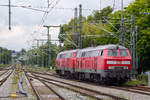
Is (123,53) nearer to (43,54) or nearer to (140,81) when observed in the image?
(140,81)

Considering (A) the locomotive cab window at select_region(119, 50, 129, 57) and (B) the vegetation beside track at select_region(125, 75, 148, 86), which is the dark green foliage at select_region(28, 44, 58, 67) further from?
(A) the locomotive cab window at select_region(119, 50, 129, 57)

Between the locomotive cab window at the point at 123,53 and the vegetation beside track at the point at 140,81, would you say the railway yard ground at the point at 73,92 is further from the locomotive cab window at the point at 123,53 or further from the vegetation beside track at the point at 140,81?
the locomotive cab window at the point at 123,53

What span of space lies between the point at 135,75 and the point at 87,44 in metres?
46.8

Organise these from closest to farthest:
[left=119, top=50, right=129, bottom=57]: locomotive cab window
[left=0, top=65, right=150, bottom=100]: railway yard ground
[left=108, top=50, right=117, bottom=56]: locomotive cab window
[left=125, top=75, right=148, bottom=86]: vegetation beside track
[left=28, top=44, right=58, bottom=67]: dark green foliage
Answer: [left=0, top=65, right=150, bottom=100]: railway yard ground, [left=108, top=50, right=117, bottom=56]: locomotive cab window, [left=119, top=50, right=129, bottom=57]: locomotive cab window, [left=125, top=75, right=148, bottom=86]: vegetation beside track, [left=28, top=44, right=58, bottom=67]: dark green foliage

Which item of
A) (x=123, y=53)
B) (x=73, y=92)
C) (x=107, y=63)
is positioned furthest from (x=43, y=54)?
(x=73, y=92)

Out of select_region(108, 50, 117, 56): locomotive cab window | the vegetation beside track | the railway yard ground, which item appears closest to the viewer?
the railway yard ground

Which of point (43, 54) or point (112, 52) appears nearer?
point (112, 52)

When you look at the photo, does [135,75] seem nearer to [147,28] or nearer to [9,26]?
[147,28]

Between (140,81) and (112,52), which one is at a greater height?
(112,52)

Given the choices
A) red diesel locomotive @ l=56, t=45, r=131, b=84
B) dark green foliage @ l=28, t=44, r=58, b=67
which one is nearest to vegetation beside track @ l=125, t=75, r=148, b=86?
red diesel locomotive @ l=56, t=45, r=131, b=84

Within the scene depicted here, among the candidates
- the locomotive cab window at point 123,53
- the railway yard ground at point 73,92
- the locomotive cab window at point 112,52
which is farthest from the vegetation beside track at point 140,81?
the locomotive cab window at point 112,52

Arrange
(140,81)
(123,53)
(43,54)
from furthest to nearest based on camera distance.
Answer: (43,54)
(140,81)
(123,53)

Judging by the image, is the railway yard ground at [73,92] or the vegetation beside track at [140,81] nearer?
the railway yard ground at [73,92]

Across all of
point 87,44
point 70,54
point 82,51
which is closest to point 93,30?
point 87,44
